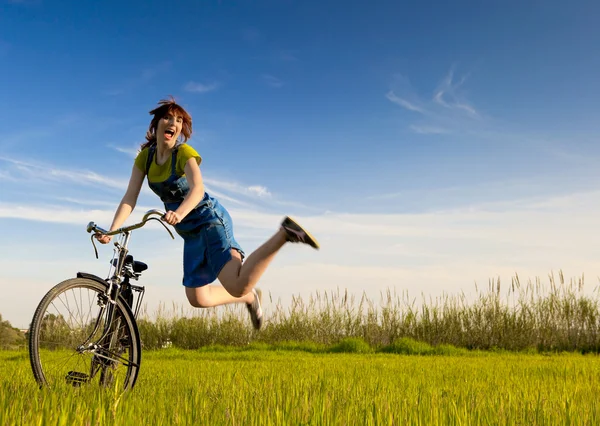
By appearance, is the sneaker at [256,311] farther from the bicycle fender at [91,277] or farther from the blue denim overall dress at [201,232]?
the bicycle fender at [91,277]

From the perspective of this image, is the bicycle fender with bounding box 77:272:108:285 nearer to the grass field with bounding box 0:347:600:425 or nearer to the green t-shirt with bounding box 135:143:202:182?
the grass field with bounding box 0:347:600:425

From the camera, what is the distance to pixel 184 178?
17.6 ft

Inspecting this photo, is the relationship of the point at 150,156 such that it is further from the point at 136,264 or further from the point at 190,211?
the point at 136,264

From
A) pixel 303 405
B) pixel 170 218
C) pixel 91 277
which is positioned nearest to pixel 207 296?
pixel 91 277

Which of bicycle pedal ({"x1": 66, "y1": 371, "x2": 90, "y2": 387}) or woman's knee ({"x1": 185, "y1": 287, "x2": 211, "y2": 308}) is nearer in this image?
bicycle pedal ({"x1": 66, "y1": 371, "x2": 90, "y2": 387})

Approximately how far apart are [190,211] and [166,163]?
544 millimetres

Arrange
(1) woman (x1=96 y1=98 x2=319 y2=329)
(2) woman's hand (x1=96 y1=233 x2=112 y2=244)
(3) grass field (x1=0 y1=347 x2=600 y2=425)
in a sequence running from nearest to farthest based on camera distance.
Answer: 1. (3) grass field (x1=0 y1=347 x2=600 y2=425)
2. (2) woman's hand (x1=96 y1=233 x2=112 y2=244)
3. (1) woman (x1=96 y1=98 x2=319 y2=329)

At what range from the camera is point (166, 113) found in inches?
211

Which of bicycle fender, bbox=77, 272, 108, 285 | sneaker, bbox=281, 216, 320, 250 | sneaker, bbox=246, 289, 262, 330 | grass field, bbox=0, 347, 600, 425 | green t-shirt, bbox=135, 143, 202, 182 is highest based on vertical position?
green t-shirt, bbox=135, 143, 202, 182

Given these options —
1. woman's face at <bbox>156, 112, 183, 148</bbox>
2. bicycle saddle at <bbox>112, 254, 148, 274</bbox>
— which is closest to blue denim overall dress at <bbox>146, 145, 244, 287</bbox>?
woman's face at <bbox>156, 112, 183, 148</bbox>

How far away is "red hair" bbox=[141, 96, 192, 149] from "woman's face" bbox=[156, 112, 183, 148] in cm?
5

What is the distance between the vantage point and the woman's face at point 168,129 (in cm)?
530

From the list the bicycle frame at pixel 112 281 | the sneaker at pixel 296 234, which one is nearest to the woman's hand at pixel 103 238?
the bicycle frame at pixel 112 281

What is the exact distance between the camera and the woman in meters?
5.10
